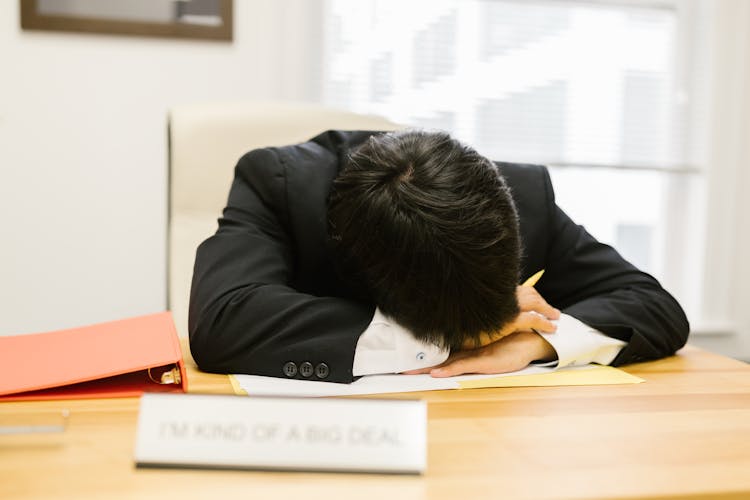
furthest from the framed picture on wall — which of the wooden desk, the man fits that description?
the wooden desk

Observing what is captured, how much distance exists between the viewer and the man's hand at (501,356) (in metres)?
1.02

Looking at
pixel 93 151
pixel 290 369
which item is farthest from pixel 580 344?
pixel 93 151

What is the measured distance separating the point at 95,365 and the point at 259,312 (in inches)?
8.8

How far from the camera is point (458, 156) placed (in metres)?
1.02

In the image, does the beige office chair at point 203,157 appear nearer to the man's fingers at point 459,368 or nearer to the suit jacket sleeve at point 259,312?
the suit jacket sleeve at point 259,312

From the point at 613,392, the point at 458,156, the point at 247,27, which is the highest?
the point at 247,27

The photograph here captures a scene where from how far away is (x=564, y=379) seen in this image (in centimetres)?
101

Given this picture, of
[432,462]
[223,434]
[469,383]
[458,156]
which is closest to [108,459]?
[223,434]

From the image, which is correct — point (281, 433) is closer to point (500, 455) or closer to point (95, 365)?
point (500, 455)

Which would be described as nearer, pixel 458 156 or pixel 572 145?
pixel 458 156

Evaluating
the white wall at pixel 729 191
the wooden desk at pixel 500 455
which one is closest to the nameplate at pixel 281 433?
the wooden desk at pixel 500 455

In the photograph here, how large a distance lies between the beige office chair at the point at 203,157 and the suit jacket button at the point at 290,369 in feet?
2.05

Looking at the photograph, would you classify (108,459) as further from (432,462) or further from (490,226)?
(490,226)

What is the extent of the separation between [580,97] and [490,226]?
6.58 feet
